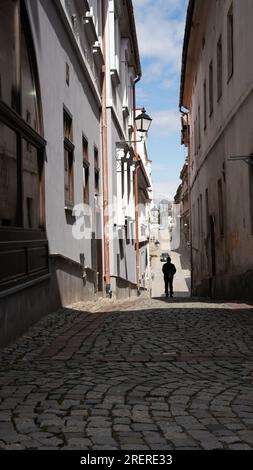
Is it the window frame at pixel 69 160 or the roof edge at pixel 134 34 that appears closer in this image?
the window frame at pixel 69 160

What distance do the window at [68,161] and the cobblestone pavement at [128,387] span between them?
3.63 m

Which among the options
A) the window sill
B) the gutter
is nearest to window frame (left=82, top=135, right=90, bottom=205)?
the window sill

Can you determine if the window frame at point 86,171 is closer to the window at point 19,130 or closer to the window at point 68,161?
the window at point 68,161

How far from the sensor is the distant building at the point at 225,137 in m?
11.3

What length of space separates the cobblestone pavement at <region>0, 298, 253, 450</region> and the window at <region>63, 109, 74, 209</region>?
363cm

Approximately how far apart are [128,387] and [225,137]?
10.4m

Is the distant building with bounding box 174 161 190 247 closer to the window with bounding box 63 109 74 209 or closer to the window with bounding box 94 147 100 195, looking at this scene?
the window with bounding box 94 147 100 195

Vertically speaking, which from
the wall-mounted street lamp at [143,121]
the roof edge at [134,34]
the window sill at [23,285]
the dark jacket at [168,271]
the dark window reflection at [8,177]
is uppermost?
the roof edge at [134,34]

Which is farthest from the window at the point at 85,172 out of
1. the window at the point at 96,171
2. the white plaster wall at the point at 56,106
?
the window at the point at 96,171

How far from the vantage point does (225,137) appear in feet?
45.7

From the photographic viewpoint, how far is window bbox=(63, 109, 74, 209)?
1047 centimetres
